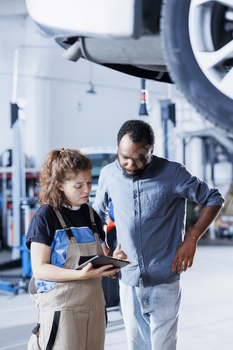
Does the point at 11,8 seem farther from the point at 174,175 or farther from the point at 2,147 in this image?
the point at 174,175

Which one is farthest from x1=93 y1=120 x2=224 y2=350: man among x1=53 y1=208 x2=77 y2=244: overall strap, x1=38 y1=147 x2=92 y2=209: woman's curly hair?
x1=53 y1=208 x2=77 y2=244: overall strap

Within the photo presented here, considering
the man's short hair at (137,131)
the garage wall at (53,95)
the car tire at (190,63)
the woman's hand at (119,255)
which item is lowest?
the woman's hand at (119,255)

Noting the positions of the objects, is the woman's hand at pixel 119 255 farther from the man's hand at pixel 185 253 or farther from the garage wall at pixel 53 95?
the garage wall at pixel 53 95

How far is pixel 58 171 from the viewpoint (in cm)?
152

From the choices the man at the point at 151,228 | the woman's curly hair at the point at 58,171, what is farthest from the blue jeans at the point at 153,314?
the woman's curly hair at the point at 58,171

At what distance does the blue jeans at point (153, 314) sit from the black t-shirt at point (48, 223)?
394mm

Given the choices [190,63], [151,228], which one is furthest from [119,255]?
[190,63]

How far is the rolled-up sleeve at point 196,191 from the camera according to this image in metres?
1.67

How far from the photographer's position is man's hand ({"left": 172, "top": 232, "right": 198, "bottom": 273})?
1619 mm

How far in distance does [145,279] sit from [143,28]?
3.16ft

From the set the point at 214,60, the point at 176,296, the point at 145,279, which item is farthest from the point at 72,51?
the point at 176,296

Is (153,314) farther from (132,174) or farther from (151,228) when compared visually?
(132,174)

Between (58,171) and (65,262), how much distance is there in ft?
1.06

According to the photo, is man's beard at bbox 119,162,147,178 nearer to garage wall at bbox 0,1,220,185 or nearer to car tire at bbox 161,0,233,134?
car tire at bbox 161,0,233,134
